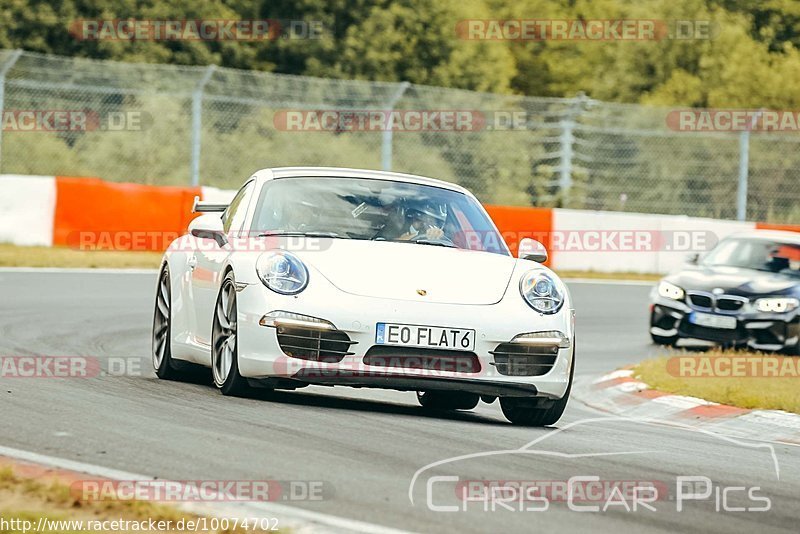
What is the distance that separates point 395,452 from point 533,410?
2.00 m

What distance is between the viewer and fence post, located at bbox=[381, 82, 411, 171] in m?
25.0

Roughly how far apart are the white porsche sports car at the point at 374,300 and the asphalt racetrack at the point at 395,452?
0.23 meters

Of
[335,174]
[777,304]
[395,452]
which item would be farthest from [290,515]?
[777,304]

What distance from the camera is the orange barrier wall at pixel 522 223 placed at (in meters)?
23.8

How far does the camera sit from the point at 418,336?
25.4 ft

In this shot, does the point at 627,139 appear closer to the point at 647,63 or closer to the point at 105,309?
the point at 105,309

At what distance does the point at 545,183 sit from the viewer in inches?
1094

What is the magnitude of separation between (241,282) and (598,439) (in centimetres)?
192

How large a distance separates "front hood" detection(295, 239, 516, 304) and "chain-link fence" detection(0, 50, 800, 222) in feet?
50.5

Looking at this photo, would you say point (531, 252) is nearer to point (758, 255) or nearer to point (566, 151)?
point (758, 255)

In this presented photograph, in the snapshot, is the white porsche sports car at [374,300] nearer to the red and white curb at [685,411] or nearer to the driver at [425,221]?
the driver at [425,221]

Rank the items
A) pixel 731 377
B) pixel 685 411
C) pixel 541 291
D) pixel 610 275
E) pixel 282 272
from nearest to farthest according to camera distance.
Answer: pixel 282 272, pixel 541 291, pixel 685 411, pixel 731 377, pixel 610 275

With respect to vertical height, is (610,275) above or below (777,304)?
below

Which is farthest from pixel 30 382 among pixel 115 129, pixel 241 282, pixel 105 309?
pixel 115 129
